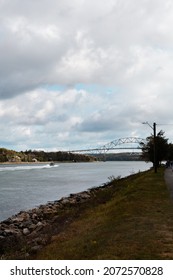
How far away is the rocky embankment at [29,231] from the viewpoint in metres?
14.0

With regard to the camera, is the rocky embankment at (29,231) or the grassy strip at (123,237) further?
the rocky embankment at (29,231)

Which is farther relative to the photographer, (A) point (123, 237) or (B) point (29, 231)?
(B) point (29, 231)

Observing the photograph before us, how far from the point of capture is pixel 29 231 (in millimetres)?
19812

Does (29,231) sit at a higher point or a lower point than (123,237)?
lower

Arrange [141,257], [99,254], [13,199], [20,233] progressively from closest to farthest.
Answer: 1. [141,257]
2. [99,254]
3. [20,233]
4. [13,199]

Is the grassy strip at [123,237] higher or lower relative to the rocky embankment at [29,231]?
higher

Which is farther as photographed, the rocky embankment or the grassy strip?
the rocky embankment

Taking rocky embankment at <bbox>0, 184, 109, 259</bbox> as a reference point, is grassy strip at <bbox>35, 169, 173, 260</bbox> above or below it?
above

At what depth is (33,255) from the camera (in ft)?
39.9

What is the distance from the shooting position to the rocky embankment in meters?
14.0
